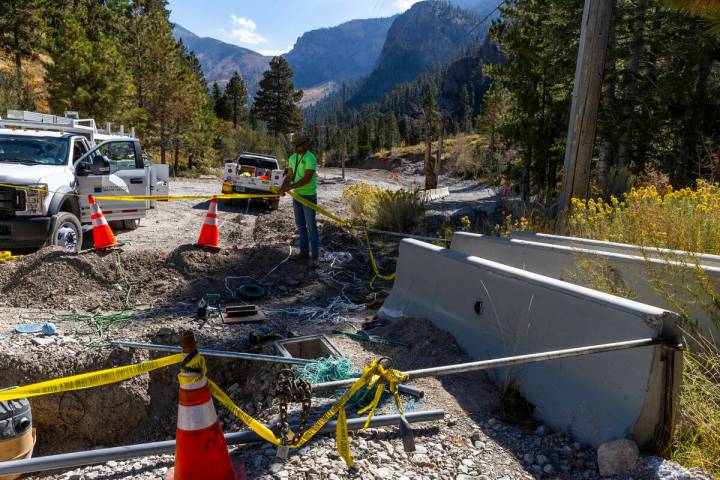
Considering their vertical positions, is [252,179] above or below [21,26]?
below

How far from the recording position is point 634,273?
4.45m

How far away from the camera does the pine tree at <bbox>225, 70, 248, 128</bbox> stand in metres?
72.4

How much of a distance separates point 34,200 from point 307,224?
12.8 ft

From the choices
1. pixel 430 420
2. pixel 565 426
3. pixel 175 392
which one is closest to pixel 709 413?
pixel 565 426

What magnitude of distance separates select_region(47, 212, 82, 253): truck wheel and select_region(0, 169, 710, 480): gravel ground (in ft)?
2.69

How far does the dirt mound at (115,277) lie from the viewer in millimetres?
6539

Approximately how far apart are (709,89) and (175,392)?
1745 cm

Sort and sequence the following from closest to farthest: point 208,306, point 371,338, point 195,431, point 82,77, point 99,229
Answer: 1. point 195,431
2. point 371,338
3. point 208,306
4. point 99,229
5. point 82,77

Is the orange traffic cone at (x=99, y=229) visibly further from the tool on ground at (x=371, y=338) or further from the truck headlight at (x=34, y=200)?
the tool on ground at (x=371, y=338)

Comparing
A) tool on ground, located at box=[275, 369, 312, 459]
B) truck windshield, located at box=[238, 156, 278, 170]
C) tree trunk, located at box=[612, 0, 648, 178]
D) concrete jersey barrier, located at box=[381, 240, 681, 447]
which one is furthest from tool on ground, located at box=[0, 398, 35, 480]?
truck windshield, located at box=[238, 156, 278, 170]

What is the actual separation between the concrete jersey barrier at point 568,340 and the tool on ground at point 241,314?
6.77 ft

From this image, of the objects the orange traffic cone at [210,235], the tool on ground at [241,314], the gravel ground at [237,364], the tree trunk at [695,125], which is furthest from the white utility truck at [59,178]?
the tree trunk at [695,125]

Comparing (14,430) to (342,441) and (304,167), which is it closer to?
(342,441)

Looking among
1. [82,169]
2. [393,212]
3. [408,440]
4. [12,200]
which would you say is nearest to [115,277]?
[12,200]
